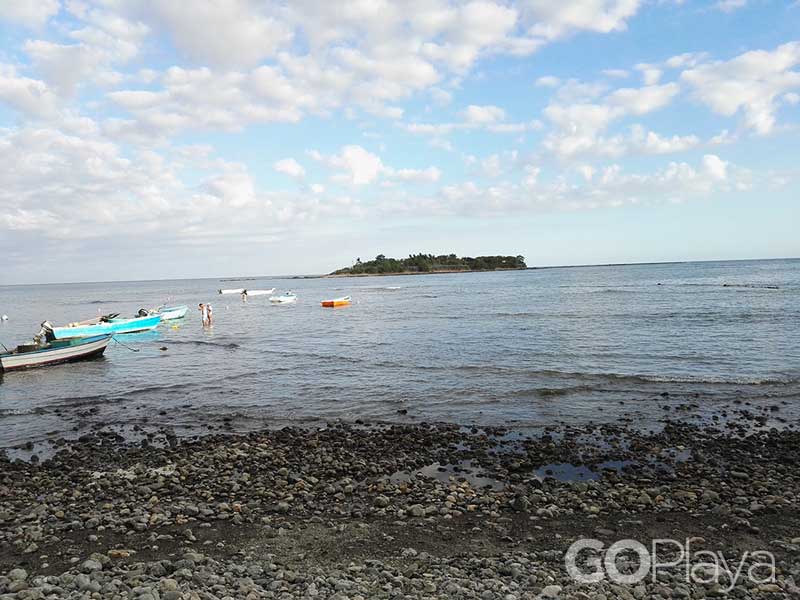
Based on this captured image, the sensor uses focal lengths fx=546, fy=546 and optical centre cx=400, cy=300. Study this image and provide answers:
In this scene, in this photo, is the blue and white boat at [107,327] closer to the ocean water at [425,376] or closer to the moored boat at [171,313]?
the ocean water at [425,376]

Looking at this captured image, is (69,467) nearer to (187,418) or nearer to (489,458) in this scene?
(187,418)

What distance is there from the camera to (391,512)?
1031cm

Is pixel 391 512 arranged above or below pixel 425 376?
above

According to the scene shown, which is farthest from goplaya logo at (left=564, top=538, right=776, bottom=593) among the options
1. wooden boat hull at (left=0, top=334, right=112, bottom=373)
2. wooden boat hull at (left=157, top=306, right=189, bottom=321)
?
wooden boat hull at (left=157, top=306, right=189, bottom=321)

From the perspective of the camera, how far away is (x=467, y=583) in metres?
7.57

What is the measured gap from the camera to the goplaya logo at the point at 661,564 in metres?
7.68

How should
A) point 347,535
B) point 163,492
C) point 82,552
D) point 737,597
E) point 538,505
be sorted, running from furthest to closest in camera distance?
point 163,492 < point 538,505 < point 347,535 < point 82,552 < point 737,597

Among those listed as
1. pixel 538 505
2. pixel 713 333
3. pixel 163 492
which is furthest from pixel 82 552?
pixel 713 333

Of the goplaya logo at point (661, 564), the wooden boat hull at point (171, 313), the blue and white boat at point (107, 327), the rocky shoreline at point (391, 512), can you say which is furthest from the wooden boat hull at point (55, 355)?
the goplaya logo at point (661, 564)

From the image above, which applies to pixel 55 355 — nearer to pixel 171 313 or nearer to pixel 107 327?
pixel 107 327

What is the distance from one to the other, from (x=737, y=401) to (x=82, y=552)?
63.7ft

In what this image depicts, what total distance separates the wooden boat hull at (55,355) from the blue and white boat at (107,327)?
6739mm

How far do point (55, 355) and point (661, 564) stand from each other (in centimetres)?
3172

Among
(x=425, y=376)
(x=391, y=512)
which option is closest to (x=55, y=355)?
(x=425, y=376)
